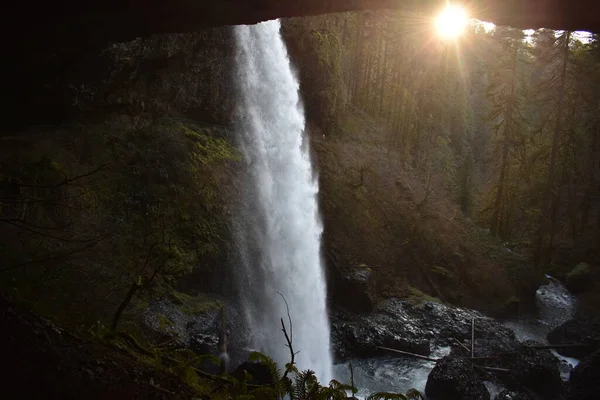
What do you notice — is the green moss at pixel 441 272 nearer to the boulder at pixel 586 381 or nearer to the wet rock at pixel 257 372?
the boulder at pixel 586 381

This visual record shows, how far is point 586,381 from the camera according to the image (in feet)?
34.9

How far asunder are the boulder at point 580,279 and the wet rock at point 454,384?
1390 cm

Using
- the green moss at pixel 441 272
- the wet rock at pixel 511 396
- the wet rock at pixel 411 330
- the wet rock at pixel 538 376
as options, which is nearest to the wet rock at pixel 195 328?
the wet rock at pixel 411 330

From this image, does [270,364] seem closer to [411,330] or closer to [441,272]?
[411,330]

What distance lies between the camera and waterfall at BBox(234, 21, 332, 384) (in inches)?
506

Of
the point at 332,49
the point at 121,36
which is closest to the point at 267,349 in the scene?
the point at 121,36

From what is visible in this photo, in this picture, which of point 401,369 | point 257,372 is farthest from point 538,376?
point 257,372

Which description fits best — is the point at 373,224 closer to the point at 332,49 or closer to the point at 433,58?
the point at 332,49

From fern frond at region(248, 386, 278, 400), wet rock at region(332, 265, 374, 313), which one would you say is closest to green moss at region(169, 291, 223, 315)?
wet rock at region(332, 265, 374, 313)

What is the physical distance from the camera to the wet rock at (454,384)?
10.4m

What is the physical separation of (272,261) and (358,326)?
12.5 feet

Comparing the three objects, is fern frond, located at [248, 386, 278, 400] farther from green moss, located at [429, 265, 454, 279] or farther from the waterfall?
green moss, located at [429, 265, 454, 279]

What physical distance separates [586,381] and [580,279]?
41.4 ft

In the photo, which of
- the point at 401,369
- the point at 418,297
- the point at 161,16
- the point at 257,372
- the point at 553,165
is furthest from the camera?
the point at 553,165
